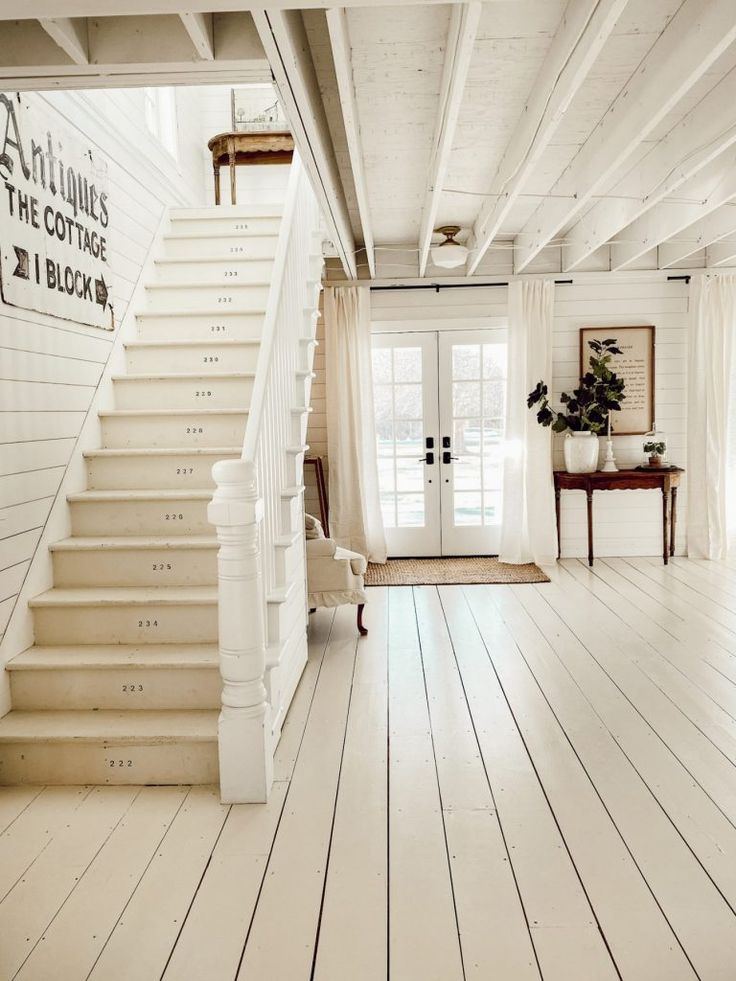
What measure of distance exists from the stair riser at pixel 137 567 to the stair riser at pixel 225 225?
279 centimetres

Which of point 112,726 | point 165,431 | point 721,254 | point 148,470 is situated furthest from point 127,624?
point 721,254

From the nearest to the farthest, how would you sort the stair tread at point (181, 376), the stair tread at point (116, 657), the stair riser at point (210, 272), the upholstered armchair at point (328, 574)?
the stair tread at point (116, 657)
the stair tread at point (181, 376)
the upholstered armchair at point (328, 574)
the stair riser at point (210, 272)

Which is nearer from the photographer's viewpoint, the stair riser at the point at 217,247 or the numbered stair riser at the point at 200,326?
the numbered stair riser at the point at 200,326

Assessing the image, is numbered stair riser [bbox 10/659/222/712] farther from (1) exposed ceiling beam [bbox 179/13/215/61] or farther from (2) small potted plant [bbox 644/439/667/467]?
(2) small potted plant [bbox 644/439/667/467]

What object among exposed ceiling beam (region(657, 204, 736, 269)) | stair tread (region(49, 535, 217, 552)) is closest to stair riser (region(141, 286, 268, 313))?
stair tread (region(49, 535, 217, 552))

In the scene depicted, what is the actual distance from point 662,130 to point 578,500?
12.2ft

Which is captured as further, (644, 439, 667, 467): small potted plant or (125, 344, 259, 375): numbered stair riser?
(644, 439, 667, 467): small potted plant

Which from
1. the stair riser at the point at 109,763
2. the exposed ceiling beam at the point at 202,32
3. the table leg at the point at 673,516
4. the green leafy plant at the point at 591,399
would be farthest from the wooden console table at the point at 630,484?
the exposed ceiling beam at the point at 202,32

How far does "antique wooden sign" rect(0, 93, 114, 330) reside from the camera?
9.91ft

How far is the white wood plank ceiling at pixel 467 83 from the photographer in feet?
7.70

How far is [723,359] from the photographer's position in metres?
6.71

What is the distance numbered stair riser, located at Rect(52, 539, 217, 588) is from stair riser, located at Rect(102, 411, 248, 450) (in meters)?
0.81

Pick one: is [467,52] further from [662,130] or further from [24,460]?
[24,460]

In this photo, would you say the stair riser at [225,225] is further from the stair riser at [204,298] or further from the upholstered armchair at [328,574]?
the upholstered armchair at [328,574]
